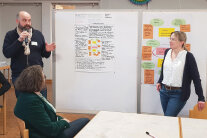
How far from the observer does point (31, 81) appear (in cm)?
200

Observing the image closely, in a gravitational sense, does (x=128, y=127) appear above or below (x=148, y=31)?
below

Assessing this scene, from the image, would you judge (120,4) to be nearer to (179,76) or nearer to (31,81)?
(179,76)

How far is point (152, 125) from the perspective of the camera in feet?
6.19

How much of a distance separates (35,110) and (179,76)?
61.3 inches

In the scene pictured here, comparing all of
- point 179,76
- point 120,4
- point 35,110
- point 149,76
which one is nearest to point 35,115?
point 35,110

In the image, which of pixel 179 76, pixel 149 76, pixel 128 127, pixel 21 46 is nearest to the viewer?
pixel 128 127

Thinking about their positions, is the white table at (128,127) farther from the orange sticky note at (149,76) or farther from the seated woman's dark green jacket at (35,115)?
the orange sticky note at (149,76)

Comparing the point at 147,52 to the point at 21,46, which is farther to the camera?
the point at 147,52

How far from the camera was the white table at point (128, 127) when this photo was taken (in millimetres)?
1676

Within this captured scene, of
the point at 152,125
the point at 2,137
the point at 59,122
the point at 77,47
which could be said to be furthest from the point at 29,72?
the point at 2,137

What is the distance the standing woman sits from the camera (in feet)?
8.79

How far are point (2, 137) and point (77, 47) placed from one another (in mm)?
1546

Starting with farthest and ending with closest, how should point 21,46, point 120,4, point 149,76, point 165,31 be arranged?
point 120,4 → point 149,76 → point 165,31 → point 21,46

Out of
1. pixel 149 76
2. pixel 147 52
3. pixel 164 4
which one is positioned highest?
pixel 164 4
